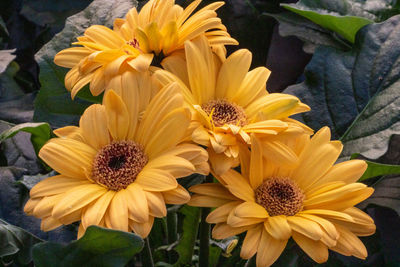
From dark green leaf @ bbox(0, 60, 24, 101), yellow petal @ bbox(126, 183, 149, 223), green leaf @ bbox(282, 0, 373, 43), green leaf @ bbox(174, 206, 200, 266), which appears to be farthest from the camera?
dark green leaf @ bbox(0, 60, 24, 101)

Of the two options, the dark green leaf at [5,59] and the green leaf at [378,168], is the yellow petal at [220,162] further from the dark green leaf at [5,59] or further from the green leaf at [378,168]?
the dark green leaf at [5,59]

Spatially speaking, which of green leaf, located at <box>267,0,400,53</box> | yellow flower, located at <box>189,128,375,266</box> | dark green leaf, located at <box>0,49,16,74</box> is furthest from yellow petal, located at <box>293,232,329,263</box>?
dark green leaf, located at <box>0,49,16,74</box>

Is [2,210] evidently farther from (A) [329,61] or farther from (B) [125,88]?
(A) [329,61]

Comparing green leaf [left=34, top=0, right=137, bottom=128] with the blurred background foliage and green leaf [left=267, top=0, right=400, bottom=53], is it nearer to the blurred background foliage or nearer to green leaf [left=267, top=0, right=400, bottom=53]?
the blurred background foliage

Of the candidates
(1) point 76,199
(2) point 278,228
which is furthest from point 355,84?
(1) point 76,199

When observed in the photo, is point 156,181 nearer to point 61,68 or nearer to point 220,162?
point 220,162

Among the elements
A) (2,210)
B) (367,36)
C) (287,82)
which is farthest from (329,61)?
(2,210)
